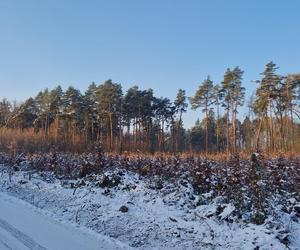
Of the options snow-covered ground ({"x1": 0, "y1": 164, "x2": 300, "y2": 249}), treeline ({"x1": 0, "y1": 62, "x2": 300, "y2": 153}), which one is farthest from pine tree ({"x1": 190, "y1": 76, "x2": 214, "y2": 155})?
snow-covered ground ({"x1": 0, "y1": 164, "x2": 300, "y2": 249})

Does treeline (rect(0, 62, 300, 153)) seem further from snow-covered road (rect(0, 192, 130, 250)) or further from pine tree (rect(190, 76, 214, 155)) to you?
snow-covered road (rect(0, 192, 130, 250))

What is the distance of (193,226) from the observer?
23.6 ft

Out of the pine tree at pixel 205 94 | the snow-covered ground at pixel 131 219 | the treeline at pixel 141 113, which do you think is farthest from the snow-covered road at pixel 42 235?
→ the pine tree at pixel 205 94

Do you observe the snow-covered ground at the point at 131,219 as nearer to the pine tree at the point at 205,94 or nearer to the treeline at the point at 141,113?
the treeline at the point at 141,113

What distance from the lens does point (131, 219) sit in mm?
8102

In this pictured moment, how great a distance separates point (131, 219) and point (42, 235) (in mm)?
1958

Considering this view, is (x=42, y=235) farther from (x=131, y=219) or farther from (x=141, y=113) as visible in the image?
(x=141, y=113)

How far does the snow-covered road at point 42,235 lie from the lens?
256 inches

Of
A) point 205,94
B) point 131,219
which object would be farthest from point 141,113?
point 131,219

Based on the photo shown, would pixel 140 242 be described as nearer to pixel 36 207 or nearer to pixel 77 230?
pixel 77 230

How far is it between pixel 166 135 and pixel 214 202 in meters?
69.4

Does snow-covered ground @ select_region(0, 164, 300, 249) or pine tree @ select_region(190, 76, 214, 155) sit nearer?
snow-covered ground @ select_region(0, 164, 300, 249)

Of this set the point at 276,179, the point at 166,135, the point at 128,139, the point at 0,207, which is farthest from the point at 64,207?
the point at 166,135

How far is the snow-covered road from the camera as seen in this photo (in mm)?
6508
